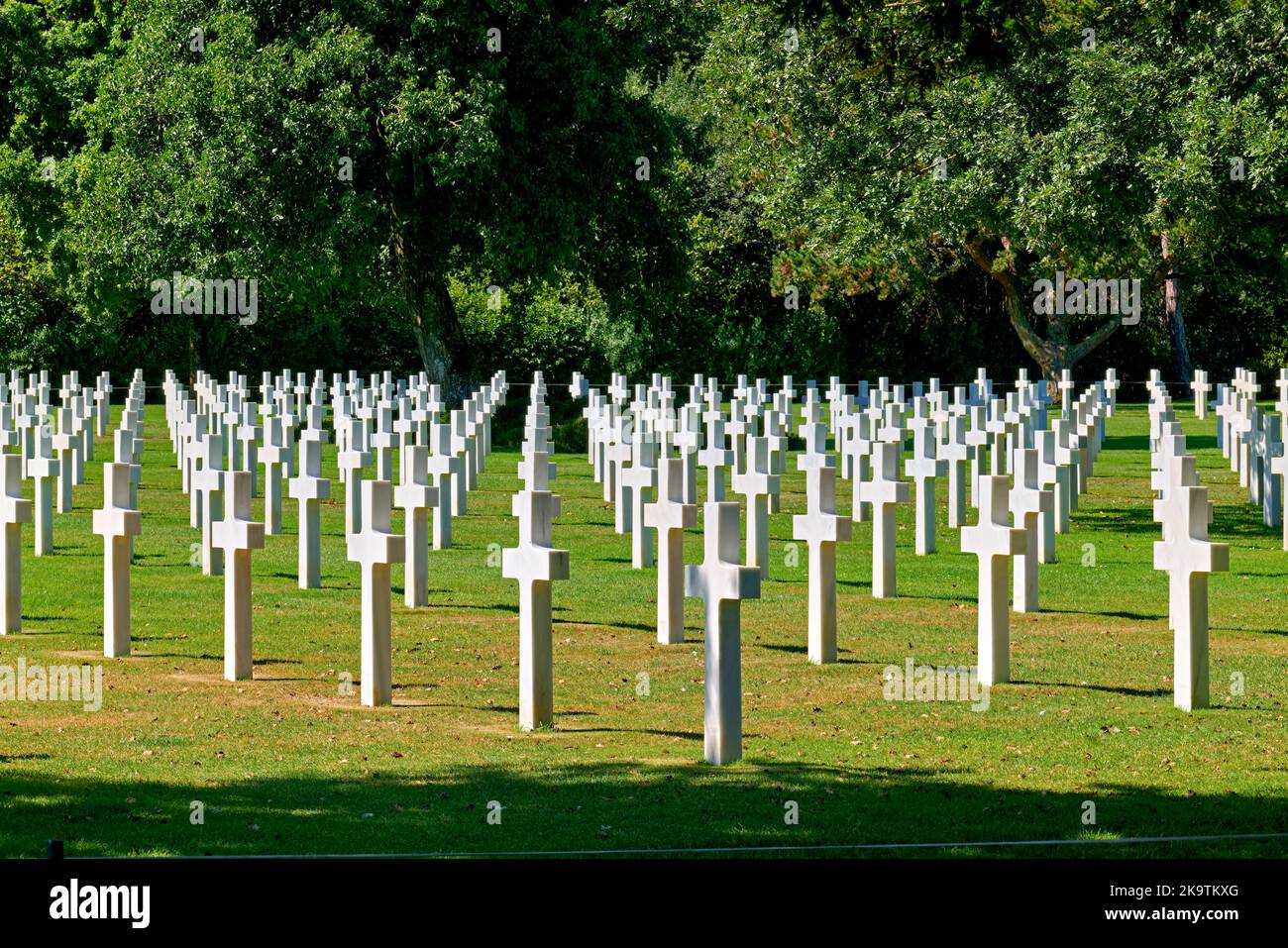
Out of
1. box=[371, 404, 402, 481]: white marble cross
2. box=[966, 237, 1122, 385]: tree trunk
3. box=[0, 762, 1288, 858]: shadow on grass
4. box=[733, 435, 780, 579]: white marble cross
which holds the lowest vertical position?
box=[0, 762, 1288, 858]: shadow on grass

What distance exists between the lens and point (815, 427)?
59.9ft

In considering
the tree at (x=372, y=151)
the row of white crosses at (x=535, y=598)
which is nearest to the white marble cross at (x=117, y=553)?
the row of white crosses at (x=535, y=598)

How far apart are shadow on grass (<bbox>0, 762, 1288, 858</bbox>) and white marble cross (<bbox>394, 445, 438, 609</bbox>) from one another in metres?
4.89

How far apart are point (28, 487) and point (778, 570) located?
905 cm

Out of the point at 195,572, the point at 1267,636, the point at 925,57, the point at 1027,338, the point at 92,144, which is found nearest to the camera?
Answer: the point at 1267,636

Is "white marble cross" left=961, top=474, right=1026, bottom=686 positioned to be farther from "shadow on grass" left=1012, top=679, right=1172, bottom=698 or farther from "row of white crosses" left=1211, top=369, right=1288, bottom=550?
"row of white crosses" left=1211, top=369, right=1288, bottom=550

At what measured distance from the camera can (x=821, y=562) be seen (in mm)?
11508

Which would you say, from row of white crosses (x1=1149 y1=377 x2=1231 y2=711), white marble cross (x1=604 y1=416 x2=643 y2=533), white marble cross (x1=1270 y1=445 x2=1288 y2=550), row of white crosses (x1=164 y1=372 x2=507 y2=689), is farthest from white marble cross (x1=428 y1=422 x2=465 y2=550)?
row of white crosses (x1=1149 y1=377 x2=1231 y2=711)

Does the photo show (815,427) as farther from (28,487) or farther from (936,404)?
(28,487)

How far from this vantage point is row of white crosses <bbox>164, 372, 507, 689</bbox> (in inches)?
398

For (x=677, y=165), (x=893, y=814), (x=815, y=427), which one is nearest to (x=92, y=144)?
(x=677, y=165)

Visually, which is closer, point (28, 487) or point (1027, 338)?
point (28, 487)

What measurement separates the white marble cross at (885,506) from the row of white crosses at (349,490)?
127 inches

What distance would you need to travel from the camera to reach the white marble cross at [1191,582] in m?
9.82
